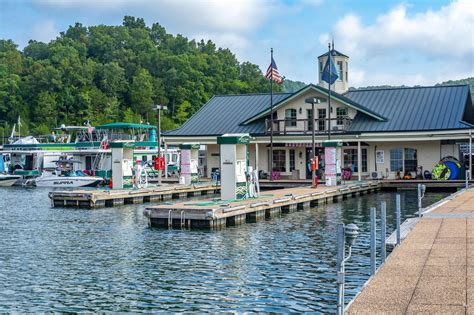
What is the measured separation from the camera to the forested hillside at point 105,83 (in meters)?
93.1

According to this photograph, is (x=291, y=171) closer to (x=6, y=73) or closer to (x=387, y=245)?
(x=387, y=245)

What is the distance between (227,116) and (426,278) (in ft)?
141

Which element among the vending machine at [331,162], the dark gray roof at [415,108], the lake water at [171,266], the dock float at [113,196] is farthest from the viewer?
the dark gray roof at [415,108]

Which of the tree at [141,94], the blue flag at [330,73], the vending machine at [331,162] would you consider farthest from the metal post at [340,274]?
the tree at [141,94]

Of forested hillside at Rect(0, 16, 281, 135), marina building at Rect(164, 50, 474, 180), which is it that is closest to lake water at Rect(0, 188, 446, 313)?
marina building at Rect(164, 50, 474, 180)

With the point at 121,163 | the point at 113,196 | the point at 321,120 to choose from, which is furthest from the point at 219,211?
the point at 321,120

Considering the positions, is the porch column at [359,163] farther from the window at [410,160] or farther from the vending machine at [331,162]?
the vending machine at [331,162]

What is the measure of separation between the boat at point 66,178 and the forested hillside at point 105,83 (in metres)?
32.4

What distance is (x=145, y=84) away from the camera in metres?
99.9

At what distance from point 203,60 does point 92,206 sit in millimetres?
80273

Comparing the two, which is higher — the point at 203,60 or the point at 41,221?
the point at 203,60

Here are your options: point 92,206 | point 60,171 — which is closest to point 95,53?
point 60,171

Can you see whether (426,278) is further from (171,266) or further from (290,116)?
(290,116)

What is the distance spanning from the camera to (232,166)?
28375mm
